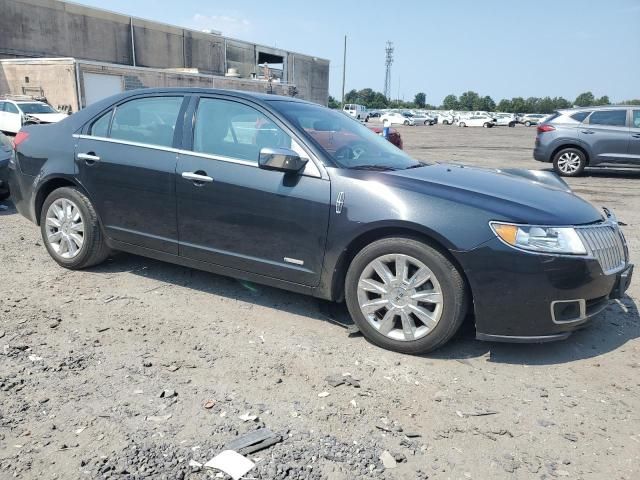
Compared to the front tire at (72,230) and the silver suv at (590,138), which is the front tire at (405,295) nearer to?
the front tire at (72,230)

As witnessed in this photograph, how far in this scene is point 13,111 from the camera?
2031 centimetres

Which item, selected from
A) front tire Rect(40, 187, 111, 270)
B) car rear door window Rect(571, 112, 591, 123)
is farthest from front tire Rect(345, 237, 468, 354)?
car rear door window Rect(571, 112, 591, 123)

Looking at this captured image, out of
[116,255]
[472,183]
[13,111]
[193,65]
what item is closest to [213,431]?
[472,183]

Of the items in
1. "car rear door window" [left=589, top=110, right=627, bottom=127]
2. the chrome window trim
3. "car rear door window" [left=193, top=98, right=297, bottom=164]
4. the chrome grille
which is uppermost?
"car rear door window" [left=589, top=110, right=627, bottom=127]

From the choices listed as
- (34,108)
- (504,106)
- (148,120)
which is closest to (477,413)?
(148,120)

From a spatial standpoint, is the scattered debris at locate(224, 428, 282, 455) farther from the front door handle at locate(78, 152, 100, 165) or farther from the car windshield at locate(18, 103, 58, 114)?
the car windshield at locate(18, 103, 58, 114)

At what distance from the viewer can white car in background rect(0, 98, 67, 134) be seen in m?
20.0

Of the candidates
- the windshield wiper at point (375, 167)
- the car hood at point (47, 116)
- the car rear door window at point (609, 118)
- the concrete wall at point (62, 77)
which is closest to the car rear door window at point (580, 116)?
the car rear door window at point (609, 118)

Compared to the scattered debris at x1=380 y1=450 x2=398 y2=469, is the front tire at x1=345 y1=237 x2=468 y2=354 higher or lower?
higher

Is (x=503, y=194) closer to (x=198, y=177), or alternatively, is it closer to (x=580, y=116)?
(x=198, y=177)

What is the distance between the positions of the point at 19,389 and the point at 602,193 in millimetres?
10572

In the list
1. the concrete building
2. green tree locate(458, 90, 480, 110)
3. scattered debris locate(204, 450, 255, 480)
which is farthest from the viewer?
green tree locate(458, 90, 480, 110)

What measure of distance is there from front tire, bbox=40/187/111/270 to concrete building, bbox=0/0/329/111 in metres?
31.9

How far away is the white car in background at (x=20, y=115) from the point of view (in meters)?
20.0
